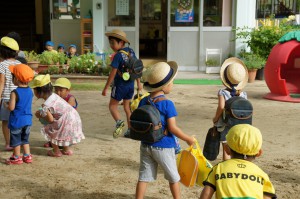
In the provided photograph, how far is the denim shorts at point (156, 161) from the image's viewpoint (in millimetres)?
4180

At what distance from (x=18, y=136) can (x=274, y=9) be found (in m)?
17.9

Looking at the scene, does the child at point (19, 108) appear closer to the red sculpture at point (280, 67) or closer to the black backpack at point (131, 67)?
the black backpack at point (131, 67)

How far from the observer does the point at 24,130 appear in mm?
5887

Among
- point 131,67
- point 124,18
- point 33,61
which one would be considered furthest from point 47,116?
point 124,18

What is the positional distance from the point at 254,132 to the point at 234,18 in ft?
38.9

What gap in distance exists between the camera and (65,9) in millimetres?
15602

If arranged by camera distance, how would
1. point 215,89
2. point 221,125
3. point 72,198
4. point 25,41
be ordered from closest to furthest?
1. point 72,198
2. point 221,125
3. point 215,89
4. point 25,41

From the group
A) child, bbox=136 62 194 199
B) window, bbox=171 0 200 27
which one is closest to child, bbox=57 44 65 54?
window, bbox=171 0 200 27

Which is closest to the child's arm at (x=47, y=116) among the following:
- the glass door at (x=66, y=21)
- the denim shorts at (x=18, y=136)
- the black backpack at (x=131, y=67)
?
the denim shorts at (x=18, y=136)

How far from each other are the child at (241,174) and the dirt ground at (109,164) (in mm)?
1805

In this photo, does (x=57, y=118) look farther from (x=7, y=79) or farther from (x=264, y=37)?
(x=264, y=37)

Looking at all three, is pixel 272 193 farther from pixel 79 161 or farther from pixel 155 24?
pixel 155 24

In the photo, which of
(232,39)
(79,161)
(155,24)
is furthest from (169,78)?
(155,24)

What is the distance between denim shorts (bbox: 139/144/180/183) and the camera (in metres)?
4.18
